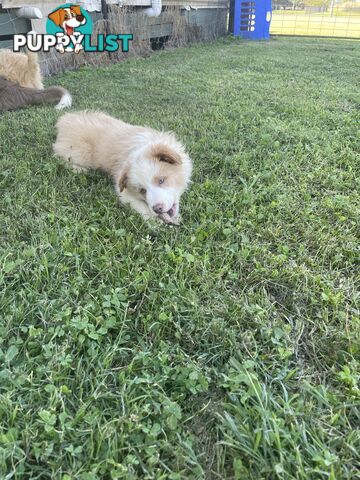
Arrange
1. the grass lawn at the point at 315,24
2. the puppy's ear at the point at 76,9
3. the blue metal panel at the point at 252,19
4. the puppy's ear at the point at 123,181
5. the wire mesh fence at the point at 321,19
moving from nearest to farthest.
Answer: the puppy's ear at the point at 123,181
the puppy's ear at the point at 76,9
the blue metal panel at the point at 252,19
the grass lawn at the point at 315,24
the wire mesh fence at the point at 321,19

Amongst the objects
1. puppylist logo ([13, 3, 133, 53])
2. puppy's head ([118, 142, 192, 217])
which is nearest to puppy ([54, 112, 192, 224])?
puppy's head ([118, 142, 192, 217])

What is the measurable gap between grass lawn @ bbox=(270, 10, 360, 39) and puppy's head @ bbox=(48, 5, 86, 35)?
13607 mm

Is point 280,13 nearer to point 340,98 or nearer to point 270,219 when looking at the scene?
point 340,98

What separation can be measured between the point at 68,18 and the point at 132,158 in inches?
239

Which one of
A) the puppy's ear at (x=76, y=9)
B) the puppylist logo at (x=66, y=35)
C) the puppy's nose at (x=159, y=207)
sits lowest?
the puppy's nose at (x=159, y=207)

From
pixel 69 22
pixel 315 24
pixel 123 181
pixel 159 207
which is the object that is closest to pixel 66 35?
pixel 69 22

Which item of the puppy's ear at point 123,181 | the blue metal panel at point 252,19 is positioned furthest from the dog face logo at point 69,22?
the blue metal panel at point 252,19

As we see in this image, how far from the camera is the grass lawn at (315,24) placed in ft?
61.6

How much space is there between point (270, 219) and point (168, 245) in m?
0.76

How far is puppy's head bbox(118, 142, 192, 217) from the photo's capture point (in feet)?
8.80

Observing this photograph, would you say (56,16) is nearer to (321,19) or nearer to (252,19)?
(252,19)

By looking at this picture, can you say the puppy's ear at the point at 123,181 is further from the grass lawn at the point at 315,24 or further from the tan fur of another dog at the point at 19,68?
the grass lawn at the point at 315,24

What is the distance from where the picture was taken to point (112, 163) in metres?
3.28

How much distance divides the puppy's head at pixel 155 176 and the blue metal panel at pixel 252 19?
13966 millimetres
